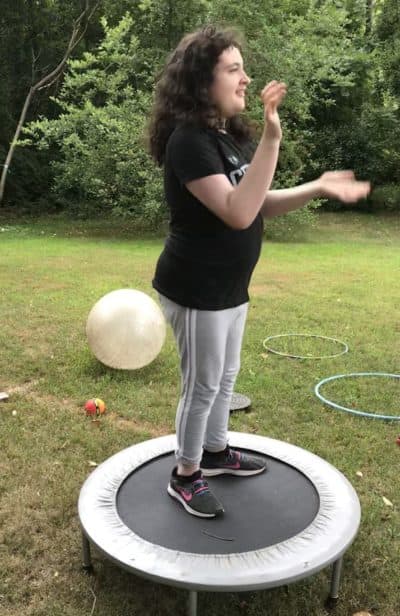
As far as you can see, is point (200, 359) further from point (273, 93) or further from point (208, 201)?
point (273, 93)

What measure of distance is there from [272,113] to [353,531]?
1.57 metres

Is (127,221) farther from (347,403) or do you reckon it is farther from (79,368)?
(347,403)

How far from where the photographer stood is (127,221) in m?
14.6

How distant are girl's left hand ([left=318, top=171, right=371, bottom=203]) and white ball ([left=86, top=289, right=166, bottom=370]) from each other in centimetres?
229

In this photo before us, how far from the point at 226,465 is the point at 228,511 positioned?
0.31 m

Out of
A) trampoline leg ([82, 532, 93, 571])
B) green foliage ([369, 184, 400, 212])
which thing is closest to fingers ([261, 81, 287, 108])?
trampoline leg ([82, 532, 93, 571])

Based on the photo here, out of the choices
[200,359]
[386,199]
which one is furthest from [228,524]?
[386,199]

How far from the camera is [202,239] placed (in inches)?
81.1

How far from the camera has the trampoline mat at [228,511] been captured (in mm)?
2207

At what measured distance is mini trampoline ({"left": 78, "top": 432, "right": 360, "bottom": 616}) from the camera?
79.0 inches

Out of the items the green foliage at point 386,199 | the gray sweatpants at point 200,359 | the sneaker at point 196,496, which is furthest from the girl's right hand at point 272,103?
the green foliage at point 386,199

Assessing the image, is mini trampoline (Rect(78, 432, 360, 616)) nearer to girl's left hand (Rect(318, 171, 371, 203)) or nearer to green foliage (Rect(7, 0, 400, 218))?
girl's left hand (Rect(318, 171, 371, 203))

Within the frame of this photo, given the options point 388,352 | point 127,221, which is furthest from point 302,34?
point 388,352

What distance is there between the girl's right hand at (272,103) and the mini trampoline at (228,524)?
145cm
